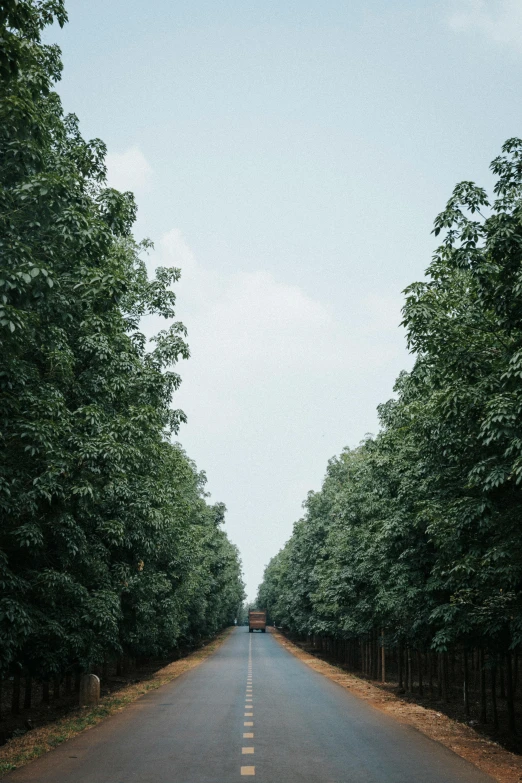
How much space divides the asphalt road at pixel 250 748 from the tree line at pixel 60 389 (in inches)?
88.8

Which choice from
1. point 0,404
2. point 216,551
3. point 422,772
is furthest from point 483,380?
point 216,551

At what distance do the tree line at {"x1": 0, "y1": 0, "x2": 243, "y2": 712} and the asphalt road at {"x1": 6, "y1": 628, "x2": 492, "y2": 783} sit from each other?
7.40 ft

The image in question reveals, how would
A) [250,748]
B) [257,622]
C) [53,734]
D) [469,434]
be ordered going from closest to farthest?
[250,748], [469,434], [53,734], [257,622]

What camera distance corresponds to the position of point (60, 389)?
1393cm

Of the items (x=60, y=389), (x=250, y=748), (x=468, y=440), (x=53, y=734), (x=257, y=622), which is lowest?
(x=257, y=622)

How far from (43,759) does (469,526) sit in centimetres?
814

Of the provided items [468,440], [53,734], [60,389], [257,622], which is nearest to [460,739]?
[468,440]

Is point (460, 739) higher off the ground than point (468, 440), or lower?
lower

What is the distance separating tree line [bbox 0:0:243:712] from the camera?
953 centimetres

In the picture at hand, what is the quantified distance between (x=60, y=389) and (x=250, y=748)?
286 inches

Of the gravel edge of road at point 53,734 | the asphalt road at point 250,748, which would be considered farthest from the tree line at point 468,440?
the gravel edge of road at point 53,734

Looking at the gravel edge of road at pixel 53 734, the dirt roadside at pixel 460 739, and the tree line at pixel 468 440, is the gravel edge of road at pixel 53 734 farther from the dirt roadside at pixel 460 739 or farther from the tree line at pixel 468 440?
the tree line at pixel 468 440

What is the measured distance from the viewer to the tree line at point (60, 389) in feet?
31.3

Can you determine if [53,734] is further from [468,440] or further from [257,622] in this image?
[257,622]
